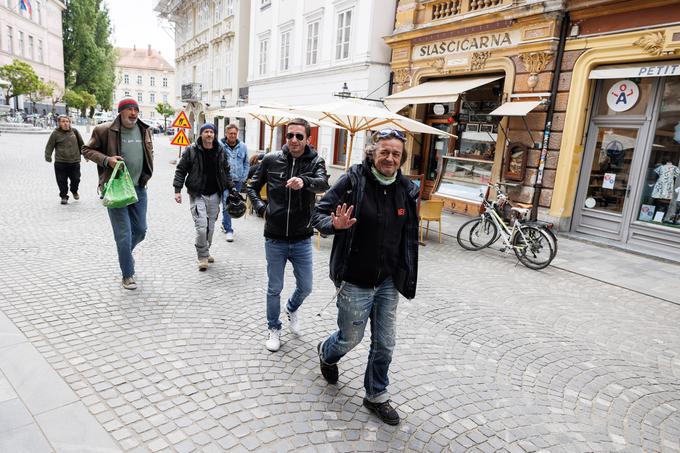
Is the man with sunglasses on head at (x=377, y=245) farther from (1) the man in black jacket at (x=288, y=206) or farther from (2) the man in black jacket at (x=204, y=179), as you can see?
(2) the man in black jacket at (x=204, y=179)

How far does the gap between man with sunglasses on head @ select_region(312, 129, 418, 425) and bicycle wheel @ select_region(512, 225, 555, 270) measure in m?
5.32

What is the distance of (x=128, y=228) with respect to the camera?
196 inches

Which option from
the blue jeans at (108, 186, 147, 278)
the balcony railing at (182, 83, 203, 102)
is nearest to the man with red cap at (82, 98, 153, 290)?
the blue jeans at (108, 186, 147, 278)

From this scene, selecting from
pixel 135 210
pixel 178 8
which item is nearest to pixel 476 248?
pixel 135 210

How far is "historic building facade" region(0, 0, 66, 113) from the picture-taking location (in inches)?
1841

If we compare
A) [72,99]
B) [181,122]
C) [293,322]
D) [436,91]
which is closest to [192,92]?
[72,99]

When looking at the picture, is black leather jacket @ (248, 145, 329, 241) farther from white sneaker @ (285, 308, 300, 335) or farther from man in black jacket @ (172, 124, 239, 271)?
man in black jacket @ (172, 124, 239, 271)

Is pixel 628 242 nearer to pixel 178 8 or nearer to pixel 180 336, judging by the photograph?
pixel 180 336

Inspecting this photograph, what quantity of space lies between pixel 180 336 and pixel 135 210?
6.02 ft

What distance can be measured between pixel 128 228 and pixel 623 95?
9609 millimetres

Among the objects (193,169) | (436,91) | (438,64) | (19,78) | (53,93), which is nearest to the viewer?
(193,169)

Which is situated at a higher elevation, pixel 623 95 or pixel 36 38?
pixel 36 38

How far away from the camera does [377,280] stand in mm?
2908

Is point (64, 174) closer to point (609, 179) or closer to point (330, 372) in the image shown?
point (330, 372)
